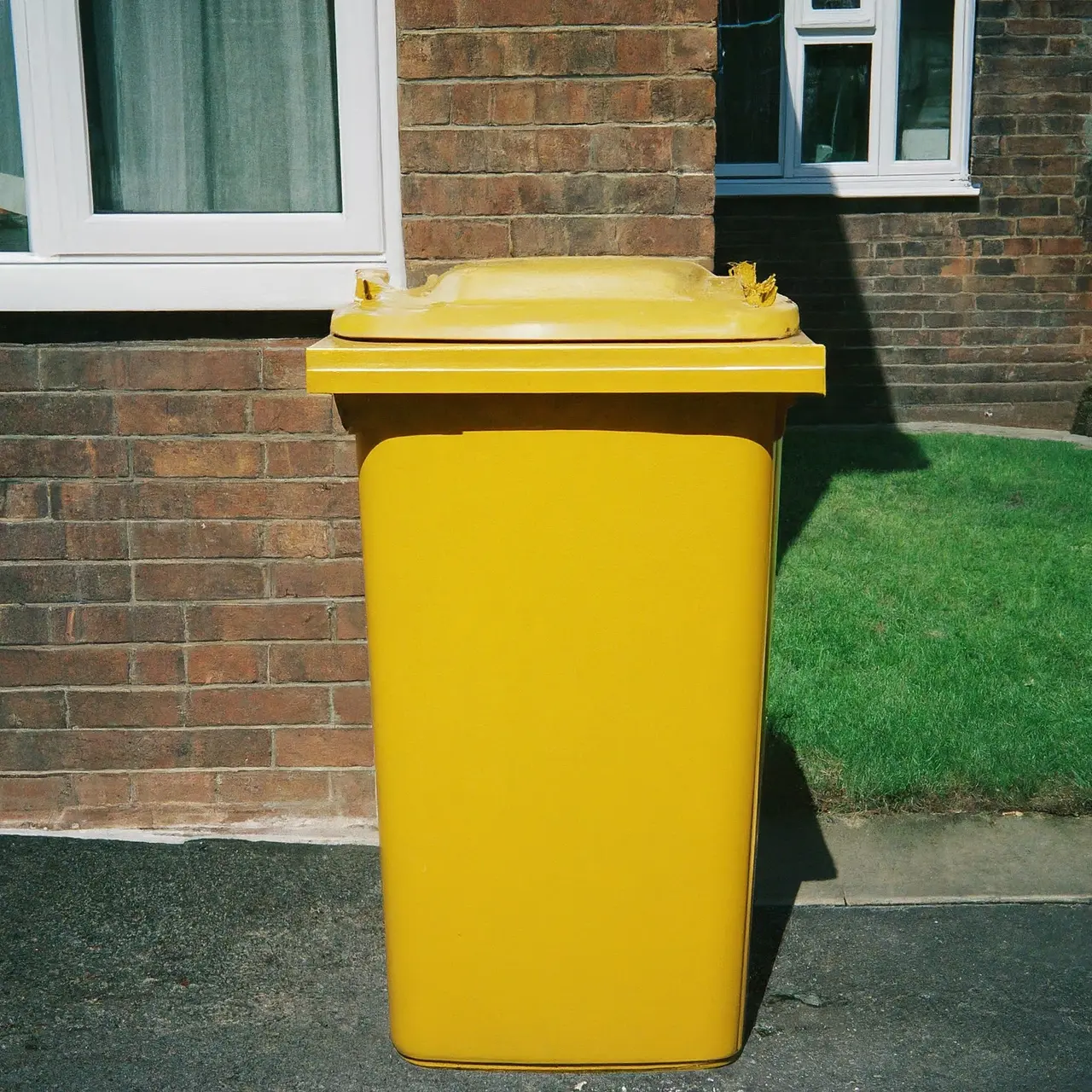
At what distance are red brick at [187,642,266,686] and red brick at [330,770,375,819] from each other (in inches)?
14.0

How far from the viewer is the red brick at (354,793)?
3713 millimetres

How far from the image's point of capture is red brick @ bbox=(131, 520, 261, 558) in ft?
11.7

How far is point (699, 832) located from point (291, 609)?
1.54m

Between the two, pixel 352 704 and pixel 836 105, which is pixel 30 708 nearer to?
pixel 352 704

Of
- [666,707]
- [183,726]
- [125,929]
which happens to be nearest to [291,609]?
[183,726]

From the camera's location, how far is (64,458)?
354 cm

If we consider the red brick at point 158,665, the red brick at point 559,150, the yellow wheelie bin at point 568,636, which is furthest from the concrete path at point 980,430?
the yellow wheelie bin at point 568,636

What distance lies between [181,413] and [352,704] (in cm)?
91

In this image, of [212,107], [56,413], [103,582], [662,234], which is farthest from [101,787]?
[662,234]

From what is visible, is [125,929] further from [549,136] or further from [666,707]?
[549,136]

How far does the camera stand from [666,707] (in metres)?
2.40

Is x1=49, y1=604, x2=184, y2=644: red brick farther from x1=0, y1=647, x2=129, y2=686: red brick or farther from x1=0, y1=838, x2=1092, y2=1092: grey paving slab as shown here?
x1=0, y1=838, x2=1092, y2=1092: grey paving slab

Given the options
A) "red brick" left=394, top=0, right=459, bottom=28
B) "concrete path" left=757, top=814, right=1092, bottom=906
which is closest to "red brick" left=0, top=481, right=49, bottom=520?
"red brick" left=394, top=0, right=459, bottom=28

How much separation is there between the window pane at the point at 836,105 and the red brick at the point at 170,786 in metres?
7.50
